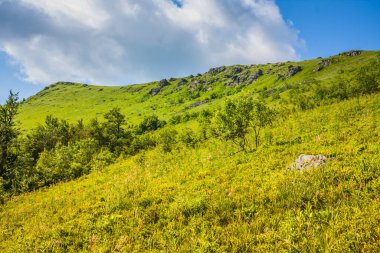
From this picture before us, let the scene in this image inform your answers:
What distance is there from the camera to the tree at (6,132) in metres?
27.2

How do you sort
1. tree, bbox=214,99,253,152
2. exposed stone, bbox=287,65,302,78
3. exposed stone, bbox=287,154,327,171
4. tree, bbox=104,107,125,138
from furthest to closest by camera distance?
exposed stone, bbox=287,65,302,78 < tree, bbox=104,107,125,138 < tree, bbox=214,99,253,152 < exposed stone, bbox=287,154,327,171

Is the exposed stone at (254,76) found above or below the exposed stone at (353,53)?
above

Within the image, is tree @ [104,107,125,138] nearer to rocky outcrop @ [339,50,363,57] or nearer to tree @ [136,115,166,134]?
tree @ [136,115,166,134]

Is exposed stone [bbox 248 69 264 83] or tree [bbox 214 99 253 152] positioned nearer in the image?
tree [bbox 214 99 253 152]

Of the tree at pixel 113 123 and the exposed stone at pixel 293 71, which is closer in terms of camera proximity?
the tree at pixel 113 123

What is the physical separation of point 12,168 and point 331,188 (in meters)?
32.1

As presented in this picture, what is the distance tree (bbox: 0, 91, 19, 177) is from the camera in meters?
27.2

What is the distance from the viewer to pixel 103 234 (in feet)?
26.5

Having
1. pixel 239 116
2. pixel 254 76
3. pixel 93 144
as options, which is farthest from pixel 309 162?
pixel 254 76

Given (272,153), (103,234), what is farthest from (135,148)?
(103,234)

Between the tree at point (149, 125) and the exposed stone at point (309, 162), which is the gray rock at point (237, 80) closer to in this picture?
the tree at point (149, 125)

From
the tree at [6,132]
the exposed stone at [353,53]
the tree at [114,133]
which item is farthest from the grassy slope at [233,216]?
the exposed stone at [353,53]

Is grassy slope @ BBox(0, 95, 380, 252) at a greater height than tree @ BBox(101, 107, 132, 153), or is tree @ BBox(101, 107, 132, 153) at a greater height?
tree @ BBox(101, 107, 132, 153)

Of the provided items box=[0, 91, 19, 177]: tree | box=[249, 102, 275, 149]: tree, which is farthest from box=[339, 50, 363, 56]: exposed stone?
box=[0, 91, 19, 177]: tree
